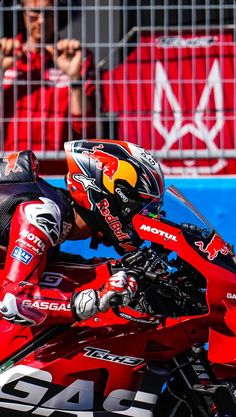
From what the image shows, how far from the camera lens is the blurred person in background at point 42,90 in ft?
26.3

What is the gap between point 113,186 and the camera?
17.0 feet

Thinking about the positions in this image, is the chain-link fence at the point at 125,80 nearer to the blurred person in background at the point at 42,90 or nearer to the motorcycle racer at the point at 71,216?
the blurred person in background at the point at 42,90

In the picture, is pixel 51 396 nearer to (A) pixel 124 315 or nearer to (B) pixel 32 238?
(A) pixel 124 315

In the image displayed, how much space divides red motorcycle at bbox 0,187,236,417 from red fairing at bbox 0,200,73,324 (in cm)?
27

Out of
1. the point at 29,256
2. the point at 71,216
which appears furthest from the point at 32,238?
the point at 71,216

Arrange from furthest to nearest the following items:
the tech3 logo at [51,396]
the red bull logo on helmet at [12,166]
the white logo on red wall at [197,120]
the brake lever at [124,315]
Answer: the white logo on red wall at [197,120] → the red bull logo on helmet at [12,166] → the tech3 logo at [51,396] → the brake lever at [124,315]

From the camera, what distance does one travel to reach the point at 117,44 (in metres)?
8.09

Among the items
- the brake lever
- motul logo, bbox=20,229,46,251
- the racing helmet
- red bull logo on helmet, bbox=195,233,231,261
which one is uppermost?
the racing helmet

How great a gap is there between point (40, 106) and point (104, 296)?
354cm

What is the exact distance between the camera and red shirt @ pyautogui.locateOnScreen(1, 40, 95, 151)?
8039 mm

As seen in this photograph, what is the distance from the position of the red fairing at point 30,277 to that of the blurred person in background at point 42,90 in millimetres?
3065

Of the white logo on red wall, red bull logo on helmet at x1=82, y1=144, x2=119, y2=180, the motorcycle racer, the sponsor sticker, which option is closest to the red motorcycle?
the motorcycle racer

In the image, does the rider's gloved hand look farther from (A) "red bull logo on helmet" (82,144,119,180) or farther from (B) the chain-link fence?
(B) the chain-link fence

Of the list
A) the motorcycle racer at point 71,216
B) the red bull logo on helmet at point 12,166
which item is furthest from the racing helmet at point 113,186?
the red bull logo on helmet at point 12,166
